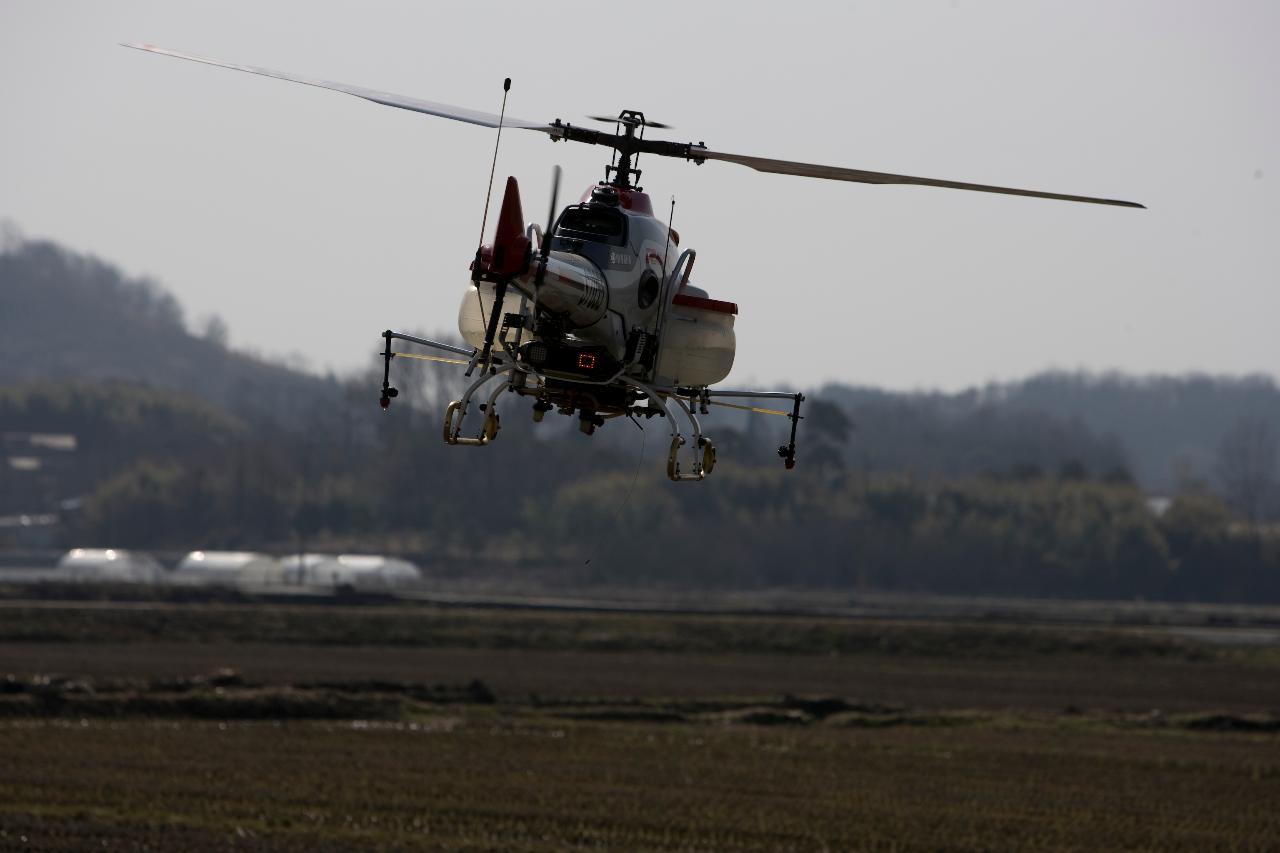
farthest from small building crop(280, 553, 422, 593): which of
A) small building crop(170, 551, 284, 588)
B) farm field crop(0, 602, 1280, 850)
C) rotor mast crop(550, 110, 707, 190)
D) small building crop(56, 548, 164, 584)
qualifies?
rotor mast crop(550, 110, 707, 190)

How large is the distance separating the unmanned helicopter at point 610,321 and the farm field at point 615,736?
15.5 metres

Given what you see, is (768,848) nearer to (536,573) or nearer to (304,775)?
(304,775)

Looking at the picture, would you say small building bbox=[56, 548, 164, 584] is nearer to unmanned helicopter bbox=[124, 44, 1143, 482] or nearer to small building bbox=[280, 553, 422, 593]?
small building bbox=[280, 553, 422, 593]

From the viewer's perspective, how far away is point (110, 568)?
13900 centimetres

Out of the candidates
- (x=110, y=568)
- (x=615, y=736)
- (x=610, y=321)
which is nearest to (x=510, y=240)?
(x=610, y=321)

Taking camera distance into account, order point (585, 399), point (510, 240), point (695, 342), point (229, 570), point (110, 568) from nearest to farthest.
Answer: point (510, 240), point (585, 399), point (695, 342), point (110, 568), point (229, 570)

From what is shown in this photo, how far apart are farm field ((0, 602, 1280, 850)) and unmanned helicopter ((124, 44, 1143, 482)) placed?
612 inches

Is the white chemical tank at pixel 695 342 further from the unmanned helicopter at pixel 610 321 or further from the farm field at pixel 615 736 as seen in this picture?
the farm field at pixel 615 736

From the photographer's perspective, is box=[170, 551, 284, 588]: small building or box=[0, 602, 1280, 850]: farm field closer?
box=[0, 602, 1280, 850]: farm field

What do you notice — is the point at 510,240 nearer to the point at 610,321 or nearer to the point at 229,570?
the point at 610,321

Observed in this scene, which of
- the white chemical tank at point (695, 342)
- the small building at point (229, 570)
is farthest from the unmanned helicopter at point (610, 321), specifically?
the small building at point (229, 570)

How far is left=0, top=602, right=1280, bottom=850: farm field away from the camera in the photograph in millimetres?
36062

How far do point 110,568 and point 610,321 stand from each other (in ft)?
414

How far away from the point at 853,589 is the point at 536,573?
28.4m
